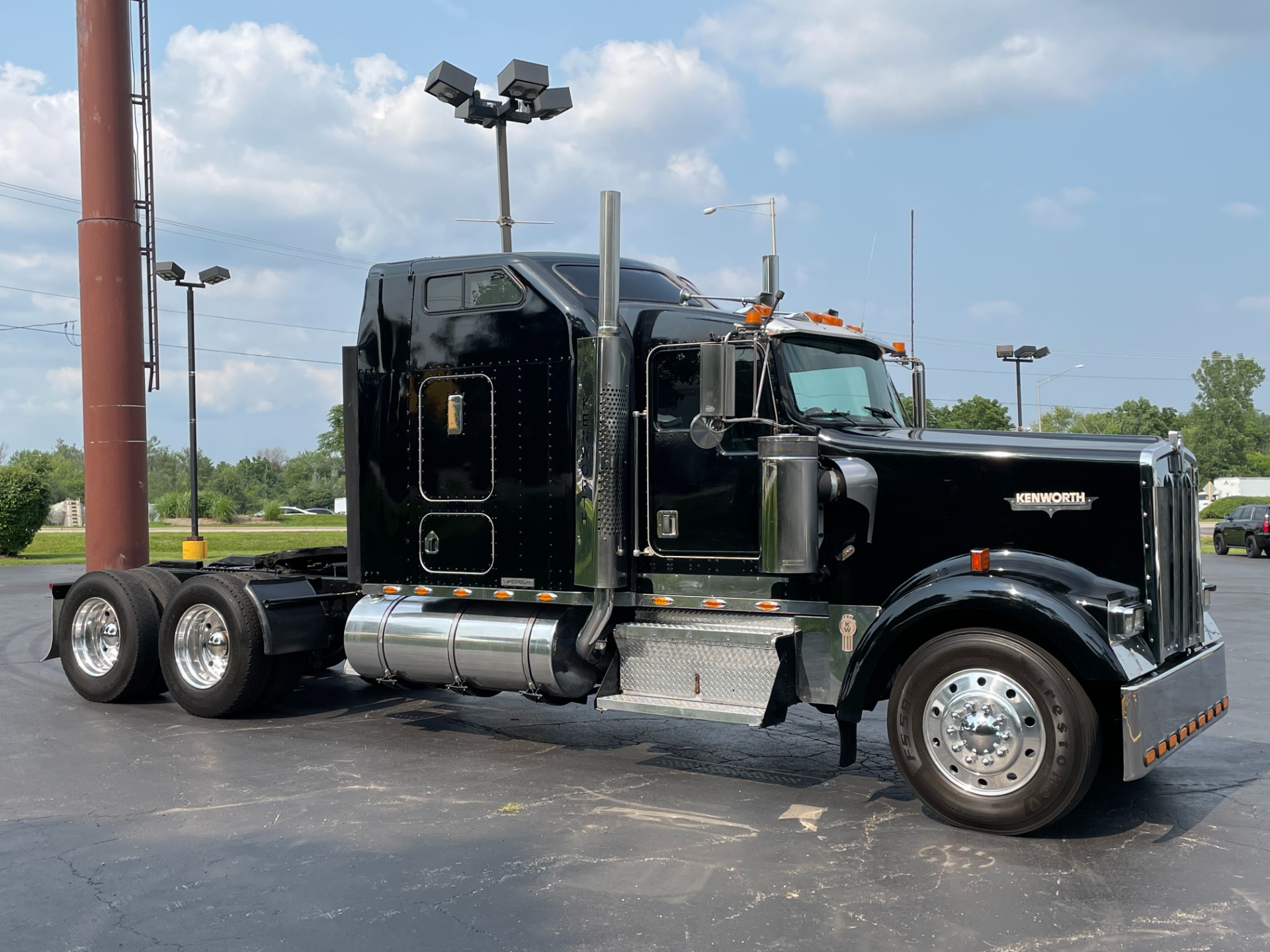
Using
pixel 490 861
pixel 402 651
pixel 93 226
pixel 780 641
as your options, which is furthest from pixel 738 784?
pixel 93 226

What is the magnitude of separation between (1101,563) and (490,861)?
350cm

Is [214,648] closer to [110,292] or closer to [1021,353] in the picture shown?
[110,292]

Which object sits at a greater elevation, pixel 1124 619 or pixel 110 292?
pixel 110 292

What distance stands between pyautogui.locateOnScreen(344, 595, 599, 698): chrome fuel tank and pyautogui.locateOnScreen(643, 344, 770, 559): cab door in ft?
3.19

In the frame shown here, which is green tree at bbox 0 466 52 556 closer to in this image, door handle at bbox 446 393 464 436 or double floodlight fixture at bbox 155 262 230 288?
double floodlight fixture at bbox 155 262 230 288

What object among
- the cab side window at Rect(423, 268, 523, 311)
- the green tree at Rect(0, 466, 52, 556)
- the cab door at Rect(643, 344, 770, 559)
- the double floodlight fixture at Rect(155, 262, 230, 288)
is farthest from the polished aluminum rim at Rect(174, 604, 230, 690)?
the green tree at Rect(0, 466, 52, 556)

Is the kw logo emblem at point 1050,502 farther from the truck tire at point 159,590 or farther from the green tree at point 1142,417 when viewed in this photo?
the green tree at point 1142,417

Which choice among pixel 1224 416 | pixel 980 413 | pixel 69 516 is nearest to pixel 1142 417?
pixel 1224 416

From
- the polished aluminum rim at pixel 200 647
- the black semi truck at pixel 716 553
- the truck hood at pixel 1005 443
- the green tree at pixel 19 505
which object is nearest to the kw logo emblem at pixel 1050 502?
the black semi truck at pixel 716 553

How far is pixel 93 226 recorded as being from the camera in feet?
43.8

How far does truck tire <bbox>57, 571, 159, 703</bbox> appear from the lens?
9.77 metres

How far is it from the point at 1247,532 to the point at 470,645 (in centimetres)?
3116

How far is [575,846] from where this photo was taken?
583cm

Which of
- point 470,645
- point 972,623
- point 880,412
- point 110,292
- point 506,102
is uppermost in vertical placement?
point 506,102
